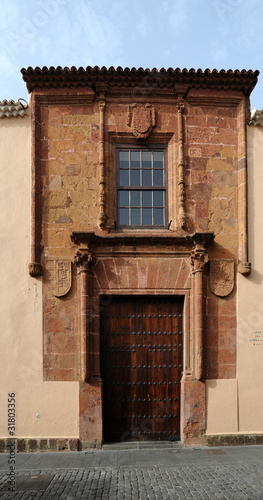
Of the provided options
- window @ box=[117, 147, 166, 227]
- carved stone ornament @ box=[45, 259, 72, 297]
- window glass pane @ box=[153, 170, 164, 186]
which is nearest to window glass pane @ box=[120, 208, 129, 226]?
window @ box=[117, 147, 166, 227]

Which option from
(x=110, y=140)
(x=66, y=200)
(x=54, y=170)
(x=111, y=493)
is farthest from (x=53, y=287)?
(x=111, y=493)

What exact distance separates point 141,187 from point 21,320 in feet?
10.2

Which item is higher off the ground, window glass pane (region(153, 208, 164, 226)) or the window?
the window

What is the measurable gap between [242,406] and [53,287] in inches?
148

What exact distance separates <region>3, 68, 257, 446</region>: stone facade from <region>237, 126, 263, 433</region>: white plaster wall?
0.17 meters

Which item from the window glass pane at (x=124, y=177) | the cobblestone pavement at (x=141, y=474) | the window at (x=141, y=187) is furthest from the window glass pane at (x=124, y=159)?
the cobblestone pavement at (x=141, y=474)

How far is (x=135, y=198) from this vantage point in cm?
749

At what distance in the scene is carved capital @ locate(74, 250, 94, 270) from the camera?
6.95 m

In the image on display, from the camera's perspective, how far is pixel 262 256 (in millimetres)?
7293

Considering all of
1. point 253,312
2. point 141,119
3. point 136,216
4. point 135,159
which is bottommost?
point 253,312

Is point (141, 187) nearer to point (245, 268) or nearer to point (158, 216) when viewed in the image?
point (158, 216)

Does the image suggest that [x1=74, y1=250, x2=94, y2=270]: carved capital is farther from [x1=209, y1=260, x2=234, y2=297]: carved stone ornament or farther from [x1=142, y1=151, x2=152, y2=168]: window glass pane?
[x1=209, y1=260, x2=234, y2=297]: carved stone ornament

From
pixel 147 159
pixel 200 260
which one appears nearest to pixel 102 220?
pixel 147 159

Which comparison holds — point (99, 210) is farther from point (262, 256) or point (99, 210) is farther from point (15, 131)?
point (262, 256)
